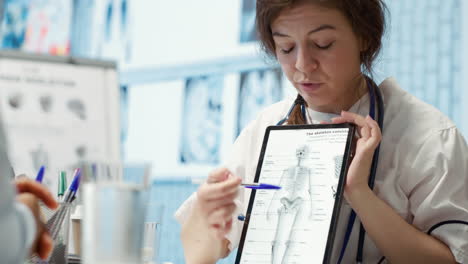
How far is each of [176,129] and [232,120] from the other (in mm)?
354

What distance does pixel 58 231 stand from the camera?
3.71ft

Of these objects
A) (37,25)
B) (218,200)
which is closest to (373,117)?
(218,200)

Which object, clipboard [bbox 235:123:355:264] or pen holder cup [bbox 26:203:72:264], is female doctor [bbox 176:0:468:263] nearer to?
clipboard [bbox 235:123:355:264]

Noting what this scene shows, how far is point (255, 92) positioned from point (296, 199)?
1.90 meters

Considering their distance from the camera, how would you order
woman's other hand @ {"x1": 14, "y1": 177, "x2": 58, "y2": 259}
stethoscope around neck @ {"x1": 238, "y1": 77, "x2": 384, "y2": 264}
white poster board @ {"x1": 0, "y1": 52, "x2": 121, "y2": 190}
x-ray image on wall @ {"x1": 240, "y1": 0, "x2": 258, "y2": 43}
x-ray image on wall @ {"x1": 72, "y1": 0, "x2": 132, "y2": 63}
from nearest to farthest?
woman's other hand @ {"x1": 14, "y1": 177, "x2": 58, "y2": 259}, white poster board @ {"x1": 0, "y1": 52, "x2": 121, "y2": 190}, stethoscope around neck @ {"x1": 238, "y1": 77, "x2": 384, "y2": 264}, x-ray image on wall @ {"x1": 240, "y1": 0, "x2": 258, "y2": 43}, x-ray image on wall @ {"x1": 72, "y1": 0, "x2": 132, "y2": 63}

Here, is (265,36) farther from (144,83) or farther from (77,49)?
(77,49)

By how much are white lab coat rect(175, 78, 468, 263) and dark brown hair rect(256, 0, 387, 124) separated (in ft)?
0.34

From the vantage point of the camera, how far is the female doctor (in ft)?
4.11

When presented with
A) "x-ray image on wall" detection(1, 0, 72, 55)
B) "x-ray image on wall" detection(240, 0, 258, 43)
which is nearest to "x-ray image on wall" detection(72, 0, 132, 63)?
"x-ray image on wall" detection(1, 0, 72, 55)

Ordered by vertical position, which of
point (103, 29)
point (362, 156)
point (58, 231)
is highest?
point (103, 29)

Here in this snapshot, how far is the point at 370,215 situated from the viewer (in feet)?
4.10

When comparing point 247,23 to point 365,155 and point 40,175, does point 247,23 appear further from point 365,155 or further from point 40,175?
point 40,175

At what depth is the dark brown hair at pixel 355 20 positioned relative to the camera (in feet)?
4.48

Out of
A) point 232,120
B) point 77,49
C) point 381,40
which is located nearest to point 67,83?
point 381,40
